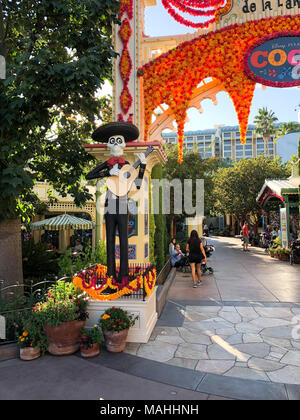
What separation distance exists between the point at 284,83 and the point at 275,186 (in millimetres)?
10011

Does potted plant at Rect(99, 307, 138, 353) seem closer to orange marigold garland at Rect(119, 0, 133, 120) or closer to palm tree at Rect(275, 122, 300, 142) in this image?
orange marigold garland at Rect(119, 0, 133, 120)

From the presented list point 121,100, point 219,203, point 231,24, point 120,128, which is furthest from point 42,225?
point 219,203

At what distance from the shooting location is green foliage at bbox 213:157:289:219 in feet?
89.8

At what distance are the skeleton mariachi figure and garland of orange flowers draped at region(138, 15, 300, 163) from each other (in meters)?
3.51

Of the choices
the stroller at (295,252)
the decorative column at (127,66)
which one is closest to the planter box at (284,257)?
the stroller at (295,252)

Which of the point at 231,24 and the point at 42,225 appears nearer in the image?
the point at 231,24

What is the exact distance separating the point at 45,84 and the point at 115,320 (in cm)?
396

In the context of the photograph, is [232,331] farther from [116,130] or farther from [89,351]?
[116,130]

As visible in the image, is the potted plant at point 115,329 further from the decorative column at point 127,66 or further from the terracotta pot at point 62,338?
the decorative column at point 127,66

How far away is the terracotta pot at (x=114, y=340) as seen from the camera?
178 inches

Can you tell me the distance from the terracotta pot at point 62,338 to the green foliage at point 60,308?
0.08 metres

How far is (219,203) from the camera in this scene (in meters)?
31.1

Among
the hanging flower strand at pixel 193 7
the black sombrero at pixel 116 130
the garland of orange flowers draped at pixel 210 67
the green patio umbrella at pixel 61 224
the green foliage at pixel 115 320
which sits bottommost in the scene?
the green foliage at pixel 115 320
